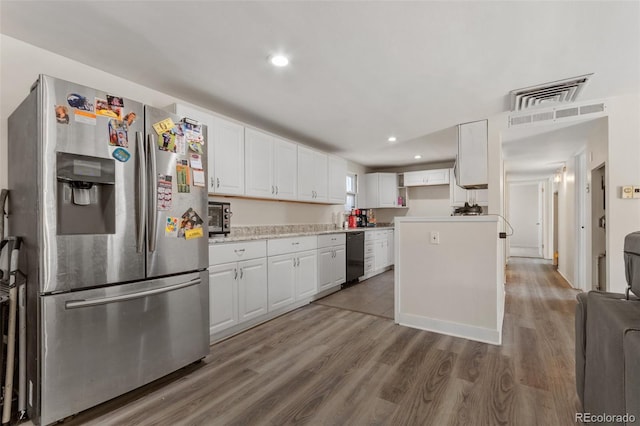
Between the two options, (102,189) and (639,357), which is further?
(102,189)

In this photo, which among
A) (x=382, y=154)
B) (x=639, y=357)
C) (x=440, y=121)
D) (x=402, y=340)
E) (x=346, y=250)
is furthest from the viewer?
(x=382, y=154)

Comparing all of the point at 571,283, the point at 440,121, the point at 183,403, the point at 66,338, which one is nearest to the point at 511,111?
the point at 440,121

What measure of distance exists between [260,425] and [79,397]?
3.33 ft

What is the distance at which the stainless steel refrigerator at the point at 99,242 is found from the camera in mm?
1586

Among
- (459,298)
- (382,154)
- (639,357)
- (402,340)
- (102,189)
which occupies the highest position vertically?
(382,154)

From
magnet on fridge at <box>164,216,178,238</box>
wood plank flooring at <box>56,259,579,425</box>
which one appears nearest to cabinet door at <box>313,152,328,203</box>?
wood plank flooring at <box>56,259,579,425</box>

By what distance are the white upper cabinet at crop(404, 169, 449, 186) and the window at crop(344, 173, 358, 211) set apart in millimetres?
1171

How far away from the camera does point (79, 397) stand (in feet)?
5.41

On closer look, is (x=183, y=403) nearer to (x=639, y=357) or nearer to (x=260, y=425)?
(x=260, y=425)

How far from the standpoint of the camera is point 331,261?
4.39 meters

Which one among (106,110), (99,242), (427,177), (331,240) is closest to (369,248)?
(331,240)

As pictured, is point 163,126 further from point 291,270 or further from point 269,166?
point 291,270

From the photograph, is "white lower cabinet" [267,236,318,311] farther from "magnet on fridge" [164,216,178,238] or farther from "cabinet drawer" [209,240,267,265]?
"magnet on fridge" [164,216,178,238]

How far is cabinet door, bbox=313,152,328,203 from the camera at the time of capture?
4.63m
